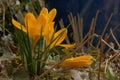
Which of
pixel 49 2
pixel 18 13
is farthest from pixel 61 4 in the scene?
pixel 18 13

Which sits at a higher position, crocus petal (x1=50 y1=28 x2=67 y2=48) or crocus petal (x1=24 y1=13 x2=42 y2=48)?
crocus petal (x1=24 y1=13 x2=42 y2=48)

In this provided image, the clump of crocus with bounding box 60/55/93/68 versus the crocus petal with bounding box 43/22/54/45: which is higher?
the crocus petal with bounding box 43/22/54/45

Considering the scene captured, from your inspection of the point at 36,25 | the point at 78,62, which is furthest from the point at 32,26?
the point at 78,62

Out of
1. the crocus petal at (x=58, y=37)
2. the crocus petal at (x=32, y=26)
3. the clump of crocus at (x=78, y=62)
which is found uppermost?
the crocus petal at (x=32, y=26)

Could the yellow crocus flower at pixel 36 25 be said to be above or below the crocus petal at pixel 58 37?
above

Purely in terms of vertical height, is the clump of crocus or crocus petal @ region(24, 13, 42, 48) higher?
crocus petal @ region(24, 13, 42, 48)

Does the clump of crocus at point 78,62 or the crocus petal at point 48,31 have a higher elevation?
the crocus petal at point 48,31

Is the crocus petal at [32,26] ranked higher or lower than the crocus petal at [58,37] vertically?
higher

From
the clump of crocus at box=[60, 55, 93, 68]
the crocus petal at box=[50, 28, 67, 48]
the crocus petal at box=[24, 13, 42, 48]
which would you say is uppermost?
the crocus petal at box=[24, 13, 42, 48]

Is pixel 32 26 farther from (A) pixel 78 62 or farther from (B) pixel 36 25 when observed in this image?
(A) pixel 78 62
